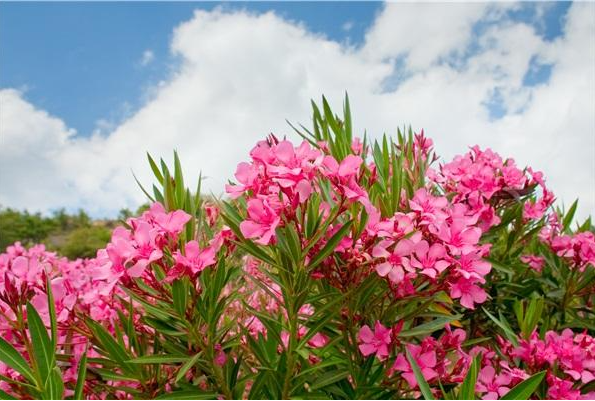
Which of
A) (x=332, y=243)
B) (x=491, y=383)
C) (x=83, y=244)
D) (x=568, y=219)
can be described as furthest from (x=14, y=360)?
(x=83, y=244)

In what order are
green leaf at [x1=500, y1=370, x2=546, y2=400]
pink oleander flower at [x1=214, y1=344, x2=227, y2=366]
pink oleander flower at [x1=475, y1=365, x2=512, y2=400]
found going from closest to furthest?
green leaf at [x1=500, y1=370, x2=546, y2=400] < pink oleander flower at [x1=214, y1=344, x2=227, y2=366] < pink oleander flower at [x1=475, y1=365, x2=512, y2=400]

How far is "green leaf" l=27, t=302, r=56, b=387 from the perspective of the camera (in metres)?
1.00

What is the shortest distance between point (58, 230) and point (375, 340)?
97.6ft

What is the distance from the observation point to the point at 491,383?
1.46m

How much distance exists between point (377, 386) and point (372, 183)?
50 cm

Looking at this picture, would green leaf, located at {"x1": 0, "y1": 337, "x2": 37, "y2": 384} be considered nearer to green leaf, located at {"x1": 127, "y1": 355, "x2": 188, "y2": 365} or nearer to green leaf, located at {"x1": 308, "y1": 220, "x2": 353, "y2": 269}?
green leaf, located at {"x1": 127, "y1": 355, "x2": 188, "y2": 365}

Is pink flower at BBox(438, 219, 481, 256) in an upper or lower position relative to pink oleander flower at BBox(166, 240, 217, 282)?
upper

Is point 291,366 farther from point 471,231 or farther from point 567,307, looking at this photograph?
point 567,307

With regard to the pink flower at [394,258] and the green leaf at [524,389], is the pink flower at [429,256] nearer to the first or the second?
the pink flower at [394,258]

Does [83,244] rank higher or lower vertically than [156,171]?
higher

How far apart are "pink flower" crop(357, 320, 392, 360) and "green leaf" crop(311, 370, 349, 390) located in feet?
0.37

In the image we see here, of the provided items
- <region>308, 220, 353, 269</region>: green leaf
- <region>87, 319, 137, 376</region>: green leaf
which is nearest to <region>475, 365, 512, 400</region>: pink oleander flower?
<region>308, 220, 353, 269</region>: green leaf

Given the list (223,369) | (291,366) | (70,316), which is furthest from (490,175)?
(70,316)

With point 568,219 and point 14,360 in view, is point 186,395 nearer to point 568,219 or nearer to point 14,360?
point 14,360
